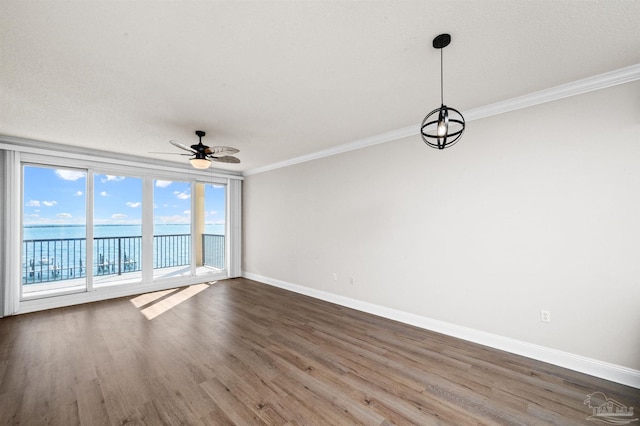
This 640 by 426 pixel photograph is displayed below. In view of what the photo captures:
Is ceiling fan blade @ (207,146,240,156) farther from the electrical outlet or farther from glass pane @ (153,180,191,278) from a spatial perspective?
the electrical outlet

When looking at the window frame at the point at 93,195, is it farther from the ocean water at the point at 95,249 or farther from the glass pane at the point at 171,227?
the ocean water at the point at 95,249

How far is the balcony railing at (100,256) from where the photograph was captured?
468 centimetres

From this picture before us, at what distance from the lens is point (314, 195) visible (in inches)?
195

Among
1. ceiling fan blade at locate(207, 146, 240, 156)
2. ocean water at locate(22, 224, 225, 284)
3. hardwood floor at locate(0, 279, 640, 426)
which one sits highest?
ceiling fan blade at locate(207, 146, 240, 156)

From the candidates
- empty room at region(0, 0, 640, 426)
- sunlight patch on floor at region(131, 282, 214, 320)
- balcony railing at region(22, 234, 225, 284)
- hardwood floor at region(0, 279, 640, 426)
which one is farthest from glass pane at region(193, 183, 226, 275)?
hardwood floor at region(0, 279, 640, 426)

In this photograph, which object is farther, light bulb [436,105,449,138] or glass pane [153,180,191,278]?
glass pane [153,180,191,278]

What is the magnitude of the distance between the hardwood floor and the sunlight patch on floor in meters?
0.40

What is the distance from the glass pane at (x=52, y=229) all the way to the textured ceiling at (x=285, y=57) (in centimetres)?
139

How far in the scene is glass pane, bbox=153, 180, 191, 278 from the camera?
5539mm

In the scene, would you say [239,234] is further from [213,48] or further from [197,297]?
[213,48]

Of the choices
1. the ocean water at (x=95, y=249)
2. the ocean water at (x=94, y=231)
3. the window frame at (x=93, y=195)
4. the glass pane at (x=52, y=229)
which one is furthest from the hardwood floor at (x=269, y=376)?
the ocean water at (x=94, y=231)

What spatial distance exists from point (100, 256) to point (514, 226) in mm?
7158

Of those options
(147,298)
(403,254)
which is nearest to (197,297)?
(147,298)

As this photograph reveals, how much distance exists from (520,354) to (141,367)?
3887 mm
